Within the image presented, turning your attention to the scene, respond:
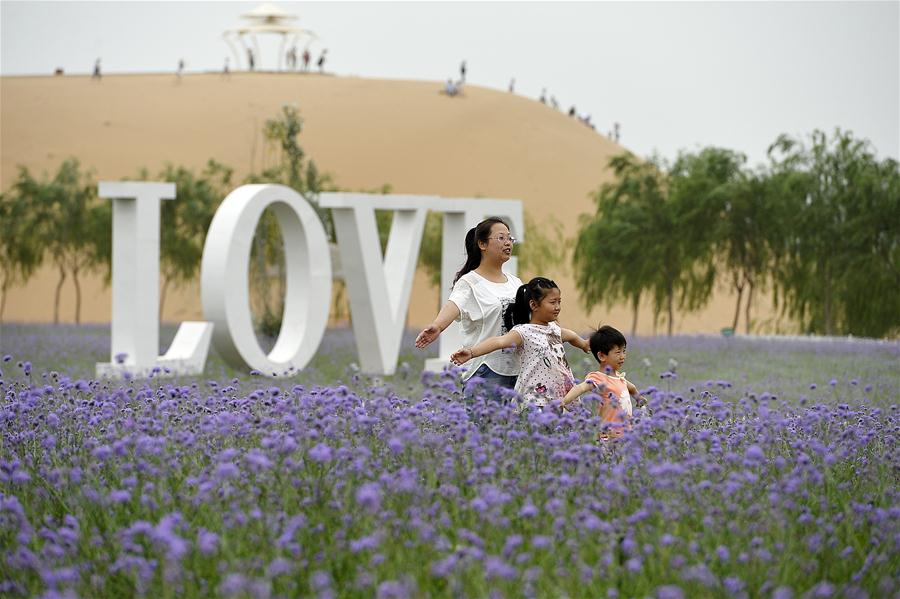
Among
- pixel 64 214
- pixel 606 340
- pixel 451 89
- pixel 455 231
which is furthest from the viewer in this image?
pixel 451 89

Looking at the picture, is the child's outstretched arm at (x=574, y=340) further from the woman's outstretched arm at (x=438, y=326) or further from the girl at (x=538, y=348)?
the woman's outstretched arm at (x=438, y=326)

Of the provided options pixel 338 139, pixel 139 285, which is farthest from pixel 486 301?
pixel 338 139

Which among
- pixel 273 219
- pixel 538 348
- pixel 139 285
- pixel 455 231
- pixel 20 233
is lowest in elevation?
pixel 538 348

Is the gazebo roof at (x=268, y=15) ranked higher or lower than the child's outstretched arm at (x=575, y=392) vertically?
higher

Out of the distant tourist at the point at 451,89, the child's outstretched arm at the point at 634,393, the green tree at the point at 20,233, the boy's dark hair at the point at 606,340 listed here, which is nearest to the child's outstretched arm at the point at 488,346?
the boy's dark hair at the point at 606,340

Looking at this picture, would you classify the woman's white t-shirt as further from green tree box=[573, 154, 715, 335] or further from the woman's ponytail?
green tree box=[573, 154, 715, 335]

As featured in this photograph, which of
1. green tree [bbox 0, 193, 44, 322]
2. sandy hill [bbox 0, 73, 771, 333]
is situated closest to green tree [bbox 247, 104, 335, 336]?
green tree [bbox 0, 193, 44, 322]

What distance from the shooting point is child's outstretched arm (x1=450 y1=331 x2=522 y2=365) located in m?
6.57

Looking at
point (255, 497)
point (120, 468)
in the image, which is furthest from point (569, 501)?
point (120, 468)

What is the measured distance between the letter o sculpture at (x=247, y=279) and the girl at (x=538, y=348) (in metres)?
7.47

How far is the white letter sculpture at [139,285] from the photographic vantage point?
15.2 meters

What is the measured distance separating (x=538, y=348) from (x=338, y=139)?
209 feet

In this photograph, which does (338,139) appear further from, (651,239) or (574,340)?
(574,340)

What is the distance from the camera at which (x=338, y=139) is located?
69.3 m
